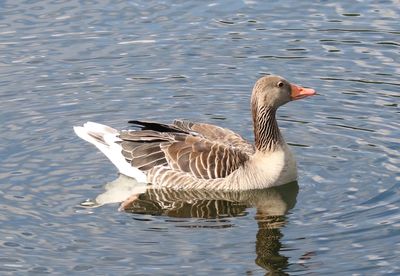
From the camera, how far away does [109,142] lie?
1955 cm

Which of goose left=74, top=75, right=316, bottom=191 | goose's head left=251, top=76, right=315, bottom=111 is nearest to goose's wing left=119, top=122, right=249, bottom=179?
goose left=74, top=75, right=316, bottom=191

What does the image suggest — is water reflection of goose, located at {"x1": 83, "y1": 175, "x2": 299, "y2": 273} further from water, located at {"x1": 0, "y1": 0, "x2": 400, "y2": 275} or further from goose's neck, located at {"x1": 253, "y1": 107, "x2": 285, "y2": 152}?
goose's neck, located at {"x1": 253, "y1": 107, "x2": 285, "y2": 152}

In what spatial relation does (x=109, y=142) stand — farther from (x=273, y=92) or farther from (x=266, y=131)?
(x=273, y=92)

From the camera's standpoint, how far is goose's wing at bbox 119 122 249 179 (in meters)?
19.0

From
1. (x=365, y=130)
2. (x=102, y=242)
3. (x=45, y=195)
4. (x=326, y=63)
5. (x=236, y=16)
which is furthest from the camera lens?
(x=236, y=16)

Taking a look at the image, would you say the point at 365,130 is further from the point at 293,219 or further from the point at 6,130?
the point at 6,130

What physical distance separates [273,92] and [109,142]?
2.91m

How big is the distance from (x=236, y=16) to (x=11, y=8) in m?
5.07

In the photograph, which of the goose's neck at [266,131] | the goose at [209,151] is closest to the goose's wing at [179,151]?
the goose at [209,151]

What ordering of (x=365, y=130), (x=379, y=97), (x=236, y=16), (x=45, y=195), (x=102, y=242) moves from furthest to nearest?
(x=236, y=16) → (x=379, y=97) → (x=365, y=130) → (x=45, y=195) → (x=102, y=242)

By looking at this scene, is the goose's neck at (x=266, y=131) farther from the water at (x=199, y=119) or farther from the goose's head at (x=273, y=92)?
the water at (x=199, y=119)

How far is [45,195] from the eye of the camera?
59.6ft

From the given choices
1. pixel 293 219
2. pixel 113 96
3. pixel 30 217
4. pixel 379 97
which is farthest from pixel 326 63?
pixel 30 217

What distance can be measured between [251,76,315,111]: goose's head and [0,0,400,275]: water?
4.11 ft
